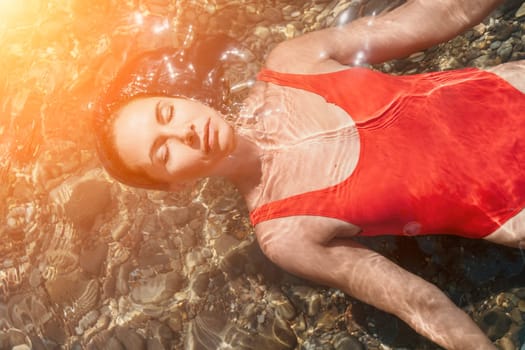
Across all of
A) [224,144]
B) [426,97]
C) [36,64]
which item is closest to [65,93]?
[36,64]

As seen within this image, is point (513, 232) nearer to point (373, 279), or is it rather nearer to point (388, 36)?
point (373, 279)

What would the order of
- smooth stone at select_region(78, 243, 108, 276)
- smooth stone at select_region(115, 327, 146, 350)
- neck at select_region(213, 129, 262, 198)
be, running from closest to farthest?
1. neck at select_region(213, 129, 262, 198)
2. smooth stone at select_region(115, 327, 146, 350)
3. smooth stone at select_region(78, 243, 108, 276)

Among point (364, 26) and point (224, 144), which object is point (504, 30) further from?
point (224, 144)

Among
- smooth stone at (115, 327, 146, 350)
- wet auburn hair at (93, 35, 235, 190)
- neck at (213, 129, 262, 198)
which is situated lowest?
smooth stone at (115, 327, 146, 350)

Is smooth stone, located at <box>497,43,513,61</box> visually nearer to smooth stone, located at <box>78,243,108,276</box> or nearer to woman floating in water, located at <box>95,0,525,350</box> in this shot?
woman floating in water, located at <box>95,0,525,350</box>

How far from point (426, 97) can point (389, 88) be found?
0.20 m

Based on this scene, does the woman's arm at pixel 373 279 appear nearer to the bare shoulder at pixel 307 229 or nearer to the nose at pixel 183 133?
the bare shoulder at pixel 307 229

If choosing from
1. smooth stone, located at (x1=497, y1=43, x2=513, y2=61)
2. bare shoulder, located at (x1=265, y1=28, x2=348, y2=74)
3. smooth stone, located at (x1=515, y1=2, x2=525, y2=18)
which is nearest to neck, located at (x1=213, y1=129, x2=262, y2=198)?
bare shoulder, located at (x1=265, y1=28, x2=348, y2=74)

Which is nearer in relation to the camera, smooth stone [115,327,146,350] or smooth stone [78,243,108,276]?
smooth stone [115,327,146,350]

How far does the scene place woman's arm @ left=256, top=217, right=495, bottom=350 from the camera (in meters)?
2.47

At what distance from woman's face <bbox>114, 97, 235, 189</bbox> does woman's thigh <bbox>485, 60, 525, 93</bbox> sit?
146cm

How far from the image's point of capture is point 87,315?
3572 mm

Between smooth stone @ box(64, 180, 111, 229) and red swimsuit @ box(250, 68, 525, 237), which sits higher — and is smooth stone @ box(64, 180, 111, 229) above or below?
below

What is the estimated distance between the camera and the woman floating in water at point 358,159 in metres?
2.61
